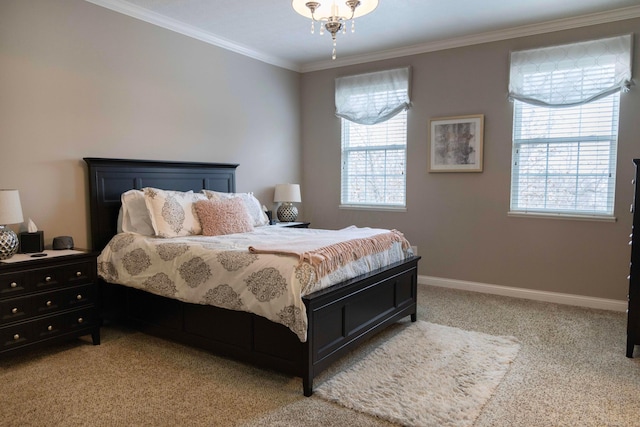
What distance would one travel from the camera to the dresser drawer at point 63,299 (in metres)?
2.97

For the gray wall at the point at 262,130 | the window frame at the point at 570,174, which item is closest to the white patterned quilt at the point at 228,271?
the gray wall at the point at 262,130

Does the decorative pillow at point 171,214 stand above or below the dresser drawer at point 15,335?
above

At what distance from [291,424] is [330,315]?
687mm

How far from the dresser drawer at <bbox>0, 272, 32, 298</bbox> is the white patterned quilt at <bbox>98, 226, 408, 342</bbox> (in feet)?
2.09

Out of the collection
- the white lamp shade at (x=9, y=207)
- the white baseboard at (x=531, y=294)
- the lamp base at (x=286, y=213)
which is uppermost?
the white lamp shade at (x=9, y=207)

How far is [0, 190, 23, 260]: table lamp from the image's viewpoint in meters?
2.88

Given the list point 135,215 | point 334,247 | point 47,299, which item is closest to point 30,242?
point 47,299

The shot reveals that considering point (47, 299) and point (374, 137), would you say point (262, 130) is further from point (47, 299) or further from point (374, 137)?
point (47, 299)

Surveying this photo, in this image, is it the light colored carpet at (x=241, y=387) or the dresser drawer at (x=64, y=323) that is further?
the dresser drawer at (x=64, y=323)

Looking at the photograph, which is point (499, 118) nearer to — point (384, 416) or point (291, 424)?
point (384, 416)

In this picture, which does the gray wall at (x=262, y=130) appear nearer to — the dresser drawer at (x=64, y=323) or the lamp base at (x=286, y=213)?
the lamp base at (x=286, y=213)

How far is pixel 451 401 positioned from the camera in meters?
2.44

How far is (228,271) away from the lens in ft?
9.21

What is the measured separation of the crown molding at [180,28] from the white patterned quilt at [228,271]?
6.30 ft
